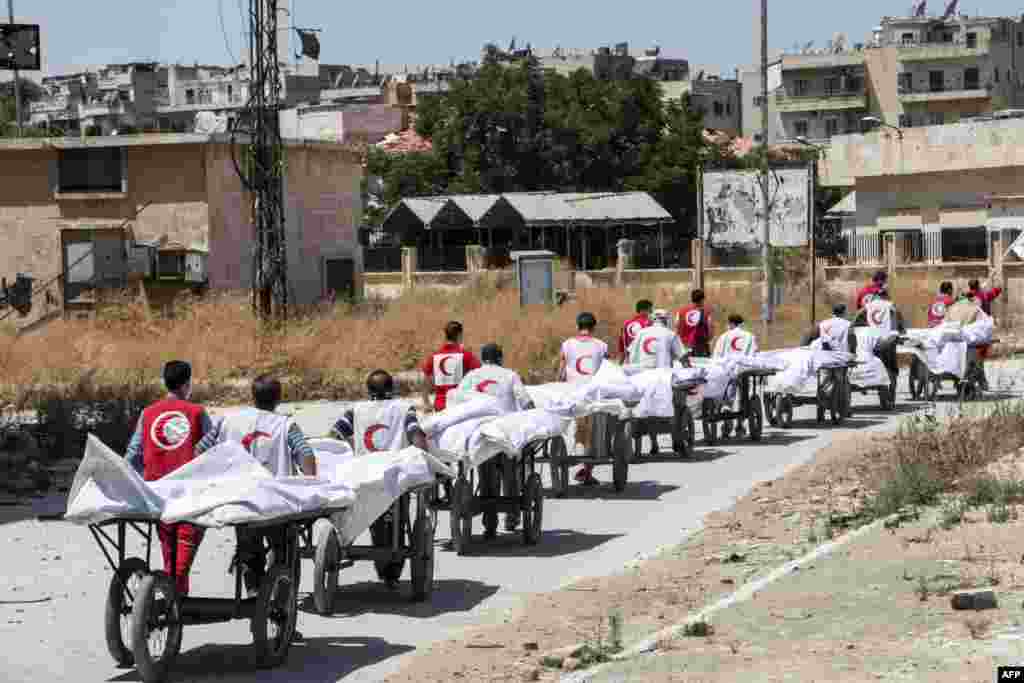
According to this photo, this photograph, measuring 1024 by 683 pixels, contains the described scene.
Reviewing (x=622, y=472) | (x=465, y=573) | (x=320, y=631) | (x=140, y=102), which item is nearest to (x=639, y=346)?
(x=622, y=472)

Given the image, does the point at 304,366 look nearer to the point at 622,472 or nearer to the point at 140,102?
the point at 622,472

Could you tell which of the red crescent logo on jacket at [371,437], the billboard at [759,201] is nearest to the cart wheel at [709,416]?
the red crescent logo on jacket at [371,437]

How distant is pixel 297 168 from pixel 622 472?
37.3 metres

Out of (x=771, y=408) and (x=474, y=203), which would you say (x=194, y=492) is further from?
(x=474, y=203)

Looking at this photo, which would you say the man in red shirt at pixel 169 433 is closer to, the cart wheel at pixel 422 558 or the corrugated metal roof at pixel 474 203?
the cart wheel at pixel 422 558

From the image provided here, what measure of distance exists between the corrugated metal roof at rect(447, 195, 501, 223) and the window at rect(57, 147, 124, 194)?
96.3ft

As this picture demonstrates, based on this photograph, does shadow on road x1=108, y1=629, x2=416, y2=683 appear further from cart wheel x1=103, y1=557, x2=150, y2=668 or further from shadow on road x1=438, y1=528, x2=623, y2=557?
shadow on road x1=438, y1=528, x2=623, y2=557

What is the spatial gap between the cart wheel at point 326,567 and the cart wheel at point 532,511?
3.67 metres

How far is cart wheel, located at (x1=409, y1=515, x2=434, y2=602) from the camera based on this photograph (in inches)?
543

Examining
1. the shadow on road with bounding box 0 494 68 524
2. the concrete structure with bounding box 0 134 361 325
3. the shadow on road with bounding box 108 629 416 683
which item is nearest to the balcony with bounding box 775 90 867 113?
the concrete structure with bounding box 0 134 361 325

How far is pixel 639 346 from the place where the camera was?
23.1 metres

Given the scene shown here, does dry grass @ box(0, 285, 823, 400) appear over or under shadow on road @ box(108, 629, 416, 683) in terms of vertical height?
over

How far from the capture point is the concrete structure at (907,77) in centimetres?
12488

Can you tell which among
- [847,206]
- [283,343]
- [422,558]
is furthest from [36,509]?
[847,206]
